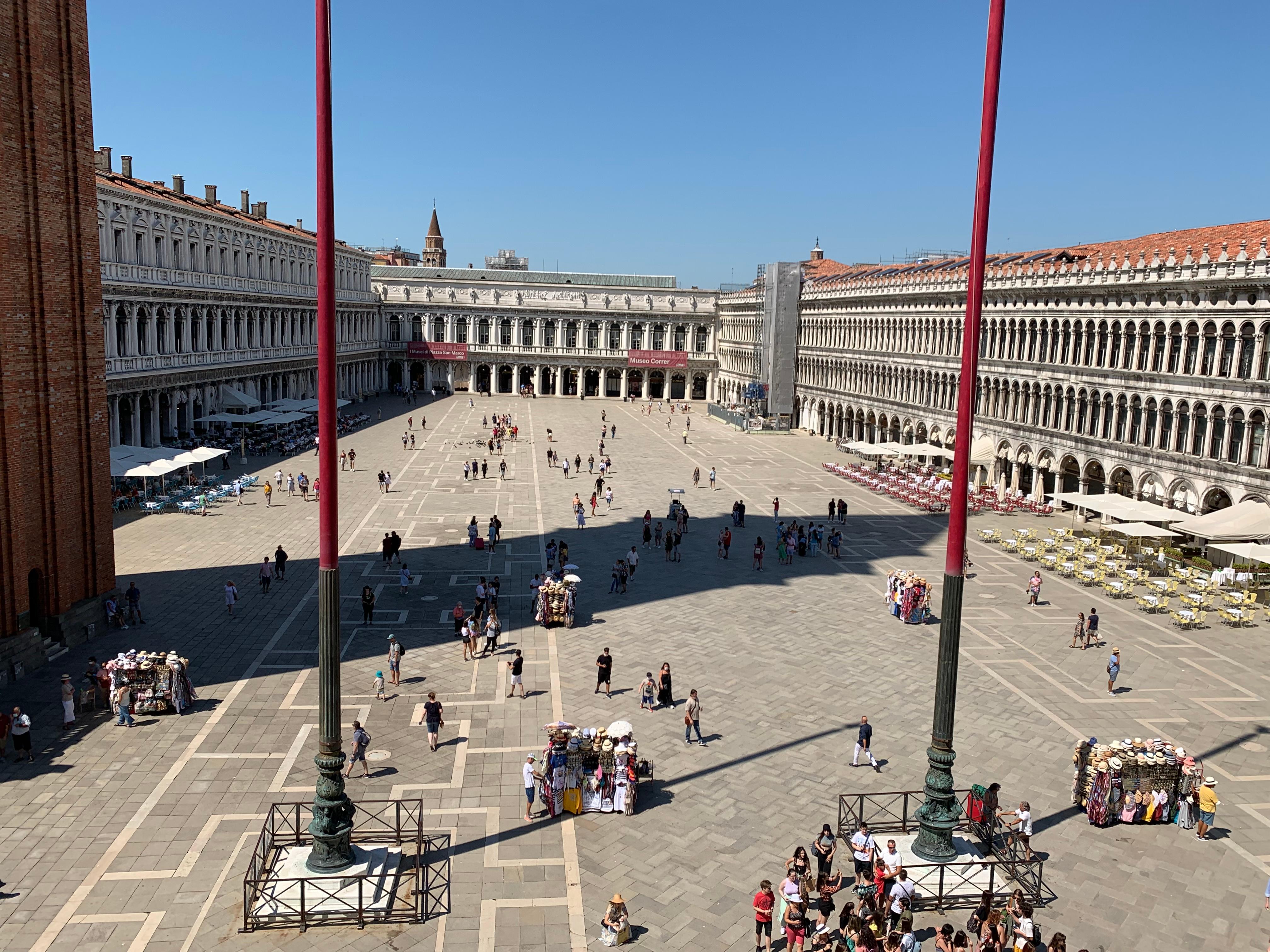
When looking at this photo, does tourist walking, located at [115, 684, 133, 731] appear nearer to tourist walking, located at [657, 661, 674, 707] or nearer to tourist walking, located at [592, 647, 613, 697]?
tourist walking, located at [592, 647, 613, 697]

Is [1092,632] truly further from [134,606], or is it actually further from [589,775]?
[134,606]

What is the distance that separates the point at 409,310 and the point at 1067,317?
8632cm

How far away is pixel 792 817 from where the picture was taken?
16.3 m

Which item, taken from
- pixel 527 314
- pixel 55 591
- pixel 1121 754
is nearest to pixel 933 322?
pixel 1121 754

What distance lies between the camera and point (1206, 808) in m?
16.2

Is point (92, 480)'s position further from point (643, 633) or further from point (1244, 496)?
point (1244, 496)

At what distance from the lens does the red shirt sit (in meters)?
12.7

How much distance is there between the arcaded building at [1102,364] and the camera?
35.9m

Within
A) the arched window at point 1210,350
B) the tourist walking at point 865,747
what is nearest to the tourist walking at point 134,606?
the tourist walking at point 865,747

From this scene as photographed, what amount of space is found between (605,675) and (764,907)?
9.29 m

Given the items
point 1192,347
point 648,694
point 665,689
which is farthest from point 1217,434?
point 648,694

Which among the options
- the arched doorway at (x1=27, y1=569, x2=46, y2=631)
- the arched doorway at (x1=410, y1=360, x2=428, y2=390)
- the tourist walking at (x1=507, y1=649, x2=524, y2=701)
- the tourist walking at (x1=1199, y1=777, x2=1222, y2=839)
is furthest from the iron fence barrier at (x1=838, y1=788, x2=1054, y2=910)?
the arched doorway at (x1=410, y1=360, x2=428, y2=390)

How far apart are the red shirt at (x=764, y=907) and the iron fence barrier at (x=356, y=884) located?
444cm

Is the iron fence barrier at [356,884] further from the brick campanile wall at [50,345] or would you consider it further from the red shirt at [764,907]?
the brick campanile wall at [50,345]
